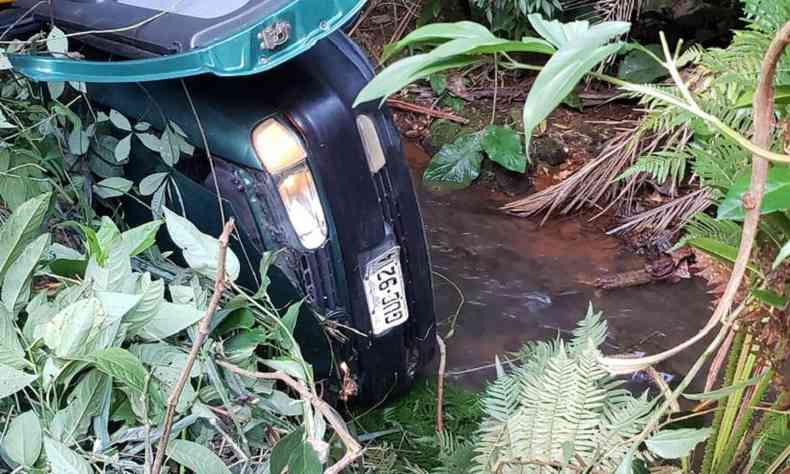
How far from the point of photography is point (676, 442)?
917 mm

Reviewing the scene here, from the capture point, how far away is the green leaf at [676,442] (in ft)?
2.97

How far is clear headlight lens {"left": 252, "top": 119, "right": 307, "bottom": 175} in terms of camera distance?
5.14 feet

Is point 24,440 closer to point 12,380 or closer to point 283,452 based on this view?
point 12,380

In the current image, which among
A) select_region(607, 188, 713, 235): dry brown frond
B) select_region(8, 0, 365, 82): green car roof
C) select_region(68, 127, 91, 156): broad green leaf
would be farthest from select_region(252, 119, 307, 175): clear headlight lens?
select_region(607, 188, 713, 235): dry brown frond

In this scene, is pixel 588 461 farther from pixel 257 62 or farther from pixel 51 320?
pixel 257 62

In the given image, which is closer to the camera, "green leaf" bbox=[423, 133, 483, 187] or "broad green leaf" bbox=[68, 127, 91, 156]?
"broad green leaf" bbox=[68, 127, 91, 156]

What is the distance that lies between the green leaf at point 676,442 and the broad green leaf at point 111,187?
3.67 ft

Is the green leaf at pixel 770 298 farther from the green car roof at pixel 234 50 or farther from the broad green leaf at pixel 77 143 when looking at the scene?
the broad green leaf at pixel 77 143

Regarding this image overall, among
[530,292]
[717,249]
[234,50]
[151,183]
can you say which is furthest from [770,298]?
[530,292]

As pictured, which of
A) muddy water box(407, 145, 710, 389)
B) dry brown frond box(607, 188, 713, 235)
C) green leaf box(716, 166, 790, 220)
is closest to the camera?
green leaf box(716, 166, 790, 220)

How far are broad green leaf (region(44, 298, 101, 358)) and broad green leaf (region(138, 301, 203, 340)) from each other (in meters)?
0.13

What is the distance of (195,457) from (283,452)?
0.40 ft

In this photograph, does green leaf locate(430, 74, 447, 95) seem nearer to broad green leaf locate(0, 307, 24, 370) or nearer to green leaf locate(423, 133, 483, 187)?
green leaf locate(423, 133, 483, 187)

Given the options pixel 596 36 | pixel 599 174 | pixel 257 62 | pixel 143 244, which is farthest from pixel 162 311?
pixel 599 174
